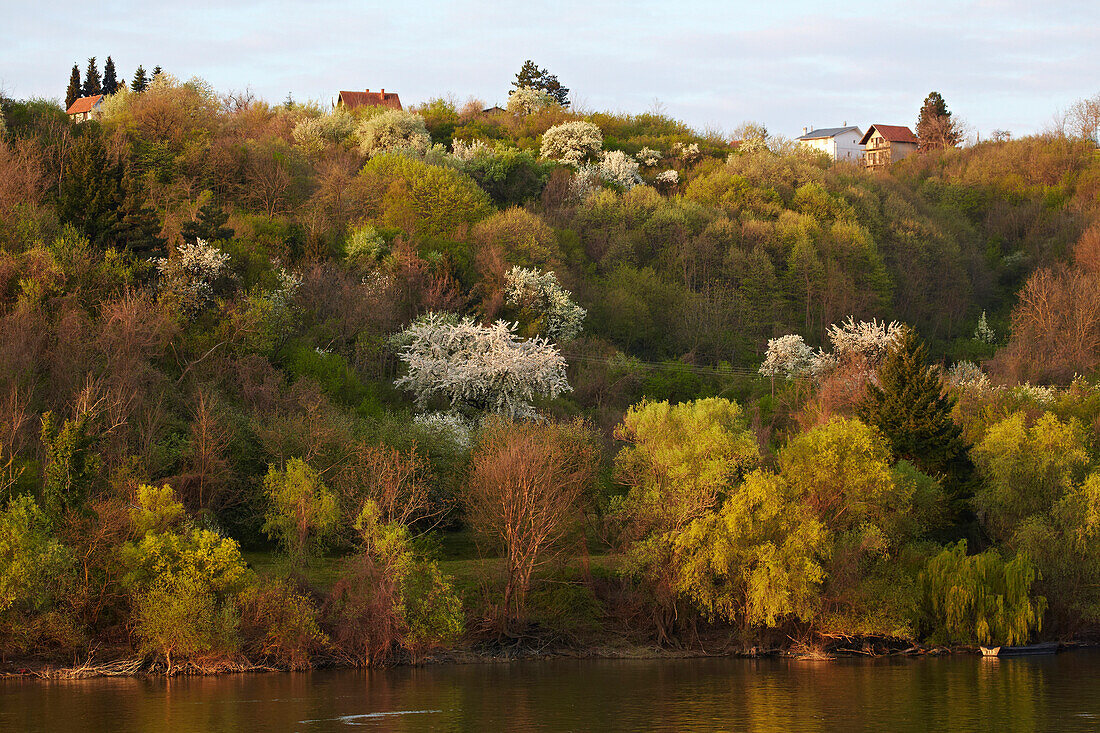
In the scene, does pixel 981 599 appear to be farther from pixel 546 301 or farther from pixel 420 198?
pixel 420 198

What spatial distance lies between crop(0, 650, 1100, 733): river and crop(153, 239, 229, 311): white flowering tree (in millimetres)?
24311

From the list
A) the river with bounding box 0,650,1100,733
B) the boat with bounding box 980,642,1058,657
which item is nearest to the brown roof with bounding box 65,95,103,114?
the river with bounding box 0,650,1100,733

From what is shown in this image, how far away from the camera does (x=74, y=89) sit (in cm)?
12838

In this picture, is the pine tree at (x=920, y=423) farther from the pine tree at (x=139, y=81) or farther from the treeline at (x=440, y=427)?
the pine tree at (x=139, y=81)

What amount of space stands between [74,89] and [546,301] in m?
82.0

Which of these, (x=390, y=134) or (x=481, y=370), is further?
(x=390, y=134)

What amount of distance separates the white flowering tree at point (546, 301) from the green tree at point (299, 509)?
101ft

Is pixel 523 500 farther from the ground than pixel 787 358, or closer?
closer

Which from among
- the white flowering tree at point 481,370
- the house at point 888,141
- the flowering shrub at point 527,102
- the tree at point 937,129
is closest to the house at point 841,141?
the house at point 888,141

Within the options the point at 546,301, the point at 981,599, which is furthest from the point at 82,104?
the point at 981,599

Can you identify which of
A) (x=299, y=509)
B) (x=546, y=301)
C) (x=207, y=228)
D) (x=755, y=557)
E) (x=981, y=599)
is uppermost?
(x=207, y=228)

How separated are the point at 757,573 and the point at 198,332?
94.6 feet

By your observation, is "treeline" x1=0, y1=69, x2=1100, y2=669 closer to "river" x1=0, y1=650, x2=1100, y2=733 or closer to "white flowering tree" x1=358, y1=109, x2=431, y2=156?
"river" x1=0, y1=650, x2=1100, y2=733

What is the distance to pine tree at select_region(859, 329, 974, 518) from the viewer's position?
48844 mm
